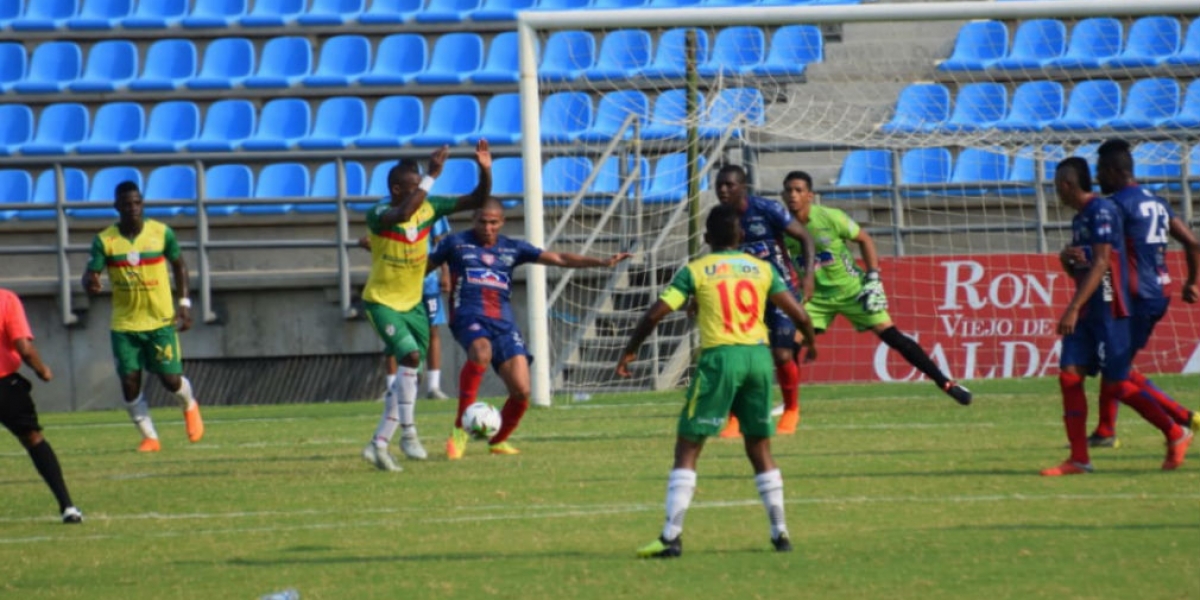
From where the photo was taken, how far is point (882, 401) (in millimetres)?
17219

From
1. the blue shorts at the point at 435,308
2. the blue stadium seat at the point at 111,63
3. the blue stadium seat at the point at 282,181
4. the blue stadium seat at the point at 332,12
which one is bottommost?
the blue shorts at the point at 435,308

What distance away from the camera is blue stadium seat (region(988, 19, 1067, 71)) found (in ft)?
74.6

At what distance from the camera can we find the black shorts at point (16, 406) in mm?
10203

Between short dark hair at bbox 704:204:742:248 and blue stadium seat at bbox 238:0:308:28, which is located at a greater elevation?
blue stadium seat at bbox 238:0:308:28

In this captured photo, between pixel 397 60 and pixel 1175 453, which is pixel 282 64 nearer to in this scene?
pixel 397 60

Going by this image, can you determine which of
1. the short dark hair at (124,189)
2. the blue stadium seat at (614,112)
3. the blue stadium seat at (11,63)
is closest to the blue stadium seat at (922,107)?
the blue stadium seat at (614,112)

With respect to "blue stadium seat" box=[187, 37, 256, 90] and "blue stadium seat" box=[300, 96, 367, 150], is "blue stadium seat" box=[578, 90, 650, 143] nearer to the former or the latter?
"blue stadium seat" box=[300, 96, 367, 150]

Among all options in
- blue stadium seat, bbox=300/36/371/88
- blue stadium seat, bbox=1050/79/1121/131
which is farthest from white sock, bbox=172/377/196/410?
blue stadium seat, bbox=1050/79/1121/131

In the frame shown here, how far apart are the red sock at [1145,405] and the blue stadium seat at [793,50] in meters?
12.6

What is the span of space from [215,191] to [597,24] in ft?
26.9

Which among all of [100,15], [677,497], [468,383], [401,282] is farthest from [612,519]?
[100,15]

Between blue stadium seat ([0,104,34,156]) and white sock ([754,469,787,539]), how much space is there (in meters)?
18.9

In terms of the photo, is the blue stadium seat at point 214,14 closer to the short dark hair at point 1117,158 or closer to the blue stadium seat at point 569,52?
the blue stadium seat at point 569,52

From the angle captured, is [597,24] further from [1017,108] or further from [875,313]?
[1017,108]
